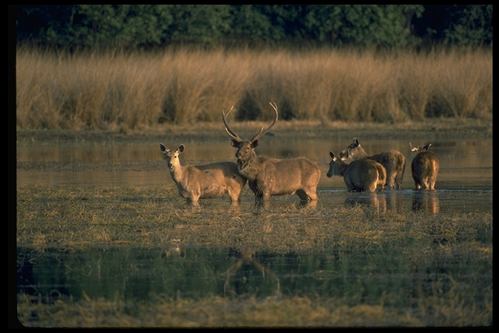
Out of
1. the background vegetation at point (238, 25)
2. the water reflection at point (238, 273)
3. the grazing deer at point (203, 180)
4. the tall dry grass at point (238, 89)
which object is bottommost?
the water reflection at point (238, 273)

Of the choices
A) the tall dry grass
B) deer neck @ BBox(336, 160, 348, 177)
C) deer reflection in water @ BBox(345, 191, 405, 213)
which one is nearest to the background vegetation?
the tall dry grass

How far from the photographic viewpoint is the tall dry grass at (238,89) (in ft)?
90.3

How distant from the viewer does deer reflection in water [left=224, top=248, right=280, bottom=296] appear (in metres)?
8.87

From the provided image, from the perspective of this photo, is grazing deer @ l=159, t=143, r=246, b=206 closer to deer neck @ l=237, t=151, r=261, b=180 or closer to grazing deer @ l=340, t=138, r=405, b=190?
deer neck @ l=237, t=151, r=261, b=180

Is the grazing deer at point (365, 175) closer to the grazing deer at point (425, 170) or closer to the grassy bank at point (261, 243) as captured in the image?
the grazing deer at point (425, 170)

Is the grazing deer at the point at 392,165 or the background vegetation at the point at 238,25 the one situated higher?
the background vegetation at the point at 238,25

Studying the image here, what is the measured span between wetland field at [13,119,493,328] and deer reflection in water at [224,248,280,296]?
0.04 feet

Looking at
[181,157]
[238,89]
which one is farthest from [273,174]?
[238,89]

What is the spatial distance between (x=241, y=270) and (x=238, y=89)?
20.0 metres

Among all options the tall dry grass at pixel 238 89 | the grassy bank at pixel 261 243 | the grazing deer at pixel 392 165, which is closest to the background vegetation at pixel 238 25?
the tall dry grass at pixel 238 89

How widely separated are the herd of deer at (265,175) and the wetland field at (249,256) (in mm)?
214

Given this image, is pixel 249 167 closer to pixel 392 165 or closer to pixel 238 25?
pixel 392 165
